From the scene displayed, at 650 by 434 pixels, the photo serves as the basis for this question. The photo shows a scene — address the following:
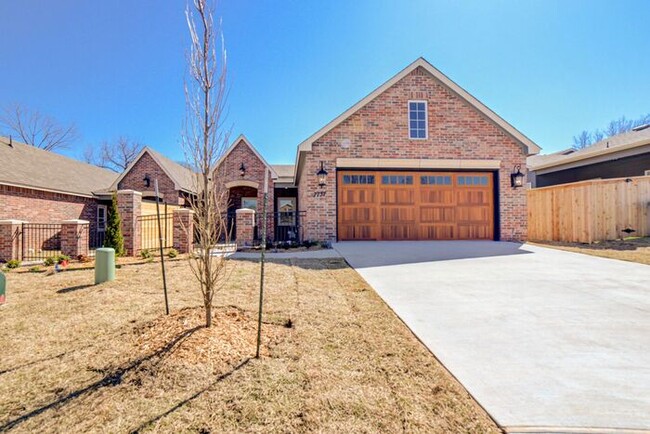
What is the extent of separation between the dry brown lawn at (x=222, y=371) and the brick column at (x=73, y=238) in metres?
4.70

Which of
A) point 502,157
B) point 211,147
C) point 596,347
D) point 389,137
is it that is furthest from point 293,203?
point 596,347

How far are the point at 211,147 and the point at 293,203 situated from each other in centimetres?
1409

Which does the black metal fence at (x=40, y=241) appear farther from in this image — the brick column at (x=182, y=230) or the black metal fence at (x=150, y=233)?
the brick column at (x=182, y=230)

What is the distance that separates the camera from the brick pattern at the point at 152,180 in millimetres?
16234

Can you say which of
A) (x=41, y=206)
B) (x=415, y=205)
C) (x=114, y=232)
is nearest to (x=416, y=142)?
(x=415, y=205)

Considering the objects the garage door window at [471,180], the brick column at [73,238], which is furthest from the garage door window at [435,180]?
the brick column at [73,238]

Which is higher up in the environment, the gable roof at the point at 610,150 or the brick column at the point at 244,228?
the gable roof at the point at 610,150

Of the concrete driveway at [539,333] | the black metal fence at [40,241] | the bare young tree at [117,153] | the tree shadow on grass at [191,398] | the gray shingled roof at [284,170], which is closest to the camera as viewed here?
the tree shadow on grass at [191,398]

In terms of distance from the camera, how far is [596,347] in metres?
2.76

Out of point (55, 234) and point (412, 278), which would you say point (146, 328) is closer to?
point (412, 278)

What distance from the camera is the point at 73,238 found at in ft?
27.5

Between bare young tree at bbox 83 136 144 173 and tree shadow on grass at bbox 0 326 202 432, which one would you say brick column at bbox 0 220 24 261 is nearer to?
tree shadow on grass at bbox 0 326 202 432

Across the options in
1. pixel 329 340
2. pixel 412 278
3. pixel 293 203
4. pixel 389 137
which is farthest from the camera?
pixel 293 203

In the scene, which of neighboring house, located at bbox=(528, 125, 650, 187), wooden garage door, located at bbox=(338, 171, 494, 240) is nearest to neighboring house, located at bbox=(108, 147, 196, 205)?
wooden garage door, located at bbox=(338, 171, 494, 240)
